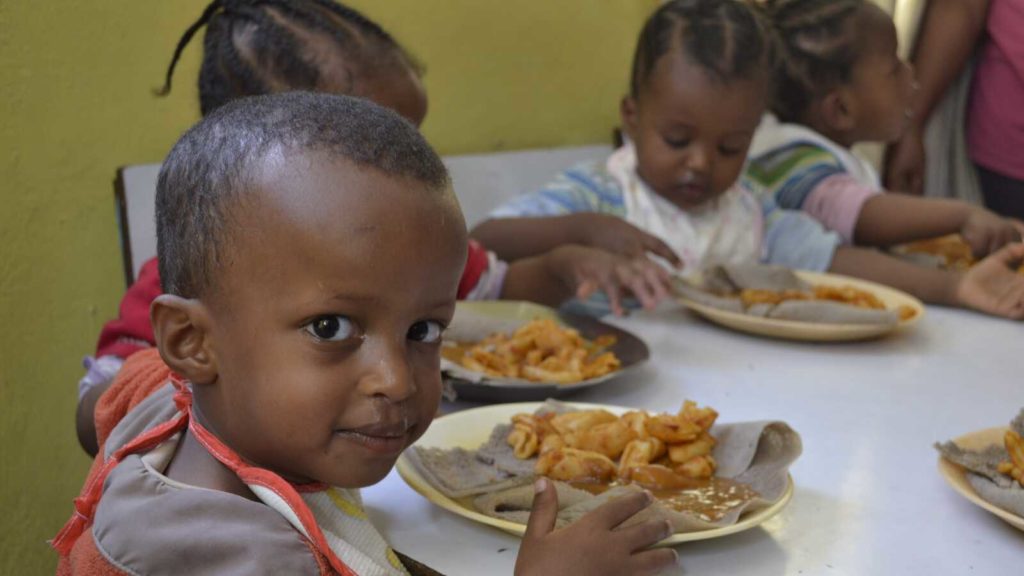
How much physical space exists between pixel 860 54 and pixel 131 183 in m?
1.86

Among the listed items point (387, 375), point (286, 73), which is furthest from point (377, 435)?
point (286, 73)

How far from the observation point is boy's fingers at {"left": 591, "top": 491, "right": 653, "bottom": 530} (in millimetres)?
891

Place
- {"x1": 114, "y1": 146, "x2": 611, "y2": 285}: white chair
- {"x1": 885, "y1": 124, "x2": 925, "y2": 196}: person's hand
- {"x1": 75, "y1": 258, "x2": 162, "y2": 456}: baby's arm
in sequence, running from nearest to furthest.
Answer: {"x1": 75, "y1": 258, "x2": 162, "y2": 456}: baby's arm, {"x1": 114, "y1": 146, "x2": 611, "y2": 285}: white chair, {"x1": 885, "y1": 124, "x2": 925, "y2": 196}: person's hand

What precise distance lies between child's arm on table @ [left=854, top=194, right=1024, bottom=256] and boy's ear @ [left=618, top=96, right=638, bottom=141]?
1.93 ft

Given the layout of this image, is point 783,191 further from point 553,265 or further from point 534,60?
point 553,265

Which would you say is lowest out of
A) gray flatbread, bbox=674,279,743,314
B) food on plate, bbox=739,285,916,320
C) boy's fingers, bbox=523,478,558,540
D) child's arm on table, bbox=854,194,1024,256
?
child's arm on table, bbox=854,194,1024,256

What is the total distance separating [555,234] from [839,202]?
785 millimetres

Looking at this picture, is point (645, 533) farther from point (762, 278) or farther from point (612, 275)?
point (762, 278)

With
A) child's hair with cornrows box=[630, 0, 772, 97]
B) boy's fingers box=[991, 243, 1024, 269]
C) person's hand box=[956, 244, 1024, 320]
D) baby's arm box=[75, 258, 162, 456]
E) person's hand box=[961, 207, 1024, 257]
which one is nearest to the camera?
baby's arm box=[75, 258, 162, 456]

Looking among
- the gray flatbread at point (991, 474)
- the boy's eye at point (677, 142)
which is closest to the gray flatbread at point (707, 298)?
the boy's eye at point (677, 142)

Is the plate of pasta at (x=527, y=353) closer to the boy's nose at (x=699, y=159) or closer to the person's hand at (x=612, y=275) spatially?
the person's hand at (x=612, y=275)

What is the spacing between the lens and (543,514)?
2.87 ft

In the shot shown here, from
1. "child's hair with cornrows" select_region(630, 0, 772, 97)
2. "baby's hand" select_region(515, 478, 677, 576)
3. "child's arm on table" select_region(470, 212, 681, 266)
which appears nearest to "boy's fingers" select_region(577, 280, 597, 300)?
"child's arm on table" select_region(470, 212, 681, 266)

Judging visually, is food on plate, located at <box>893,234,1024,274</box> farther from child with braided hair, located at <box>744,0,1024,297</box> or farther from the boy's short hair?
the boy's short hair
